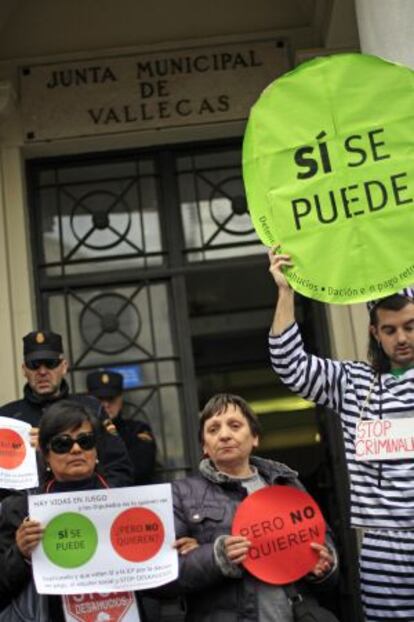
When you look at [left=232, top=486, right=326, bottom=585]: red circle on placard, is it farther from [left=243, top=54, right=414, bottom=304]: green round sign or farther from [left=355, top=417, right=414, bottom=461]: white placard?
[left=243, top=54, right=414, bottom=304]: green round sign

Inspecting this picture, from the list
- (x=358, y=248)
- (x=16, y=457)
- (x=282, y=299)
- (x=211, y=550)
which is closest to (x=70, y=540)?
(x=211, y=550)

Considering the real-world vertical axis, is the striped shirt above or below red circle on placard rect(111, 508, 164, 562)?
above

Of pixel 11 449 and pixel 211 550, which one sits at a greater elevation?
pixel 11 449

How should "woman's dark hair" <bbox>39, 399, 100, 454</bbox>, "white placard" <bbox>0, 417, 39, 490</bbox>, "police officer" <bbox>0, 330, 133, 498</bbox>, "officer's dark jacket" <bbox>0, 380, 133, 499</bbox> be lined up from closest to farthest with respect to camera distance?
"woman's dark hair" <bbox>39, 399, 100, 454</bbox>, "white placard" <bbox>0, 417, 39, 490</bbox>, "officer's dark jacket" <bbox>0, 380, 133, 499</bbox>, "police officer" <bbox>0, 330, 133, 498</bbox>

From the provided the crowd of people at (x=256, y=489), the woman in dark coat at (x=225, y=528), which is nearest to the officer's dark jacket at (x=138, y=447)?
the crowd of people at (x=256, y=489)

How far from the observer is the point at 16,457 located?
4.39m

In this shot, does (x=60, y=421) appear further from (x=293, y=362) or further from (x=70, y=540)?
(x=293, y=362)

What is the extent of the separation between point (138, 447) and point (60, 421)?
2.53m

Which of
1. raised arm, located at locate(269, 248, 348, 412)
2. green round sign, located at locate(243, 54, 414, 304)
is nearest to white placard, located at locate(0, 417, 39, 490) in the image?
raised arm, located at locate(269, 248, 348, 412)

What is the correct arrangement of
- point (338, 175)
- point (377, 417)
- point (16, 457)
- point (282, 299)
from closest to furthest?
1. point (377, 417)
2. point (282, 299)
3. point (338, 175)
4. point (16, 457)

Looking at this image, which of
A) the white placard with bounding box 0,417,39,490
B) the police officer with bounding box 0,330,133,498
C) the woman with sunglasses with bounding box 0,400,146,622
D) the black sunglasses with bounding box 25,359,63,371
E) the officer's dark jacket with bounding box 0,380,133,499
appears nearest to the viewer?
the woman with sunglasses with bounding box 0,400,146,622

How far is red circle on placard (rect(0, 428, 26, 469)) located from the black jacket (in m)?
0.74

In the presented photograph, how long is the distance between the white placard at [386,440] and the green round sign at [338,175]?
0.50 m

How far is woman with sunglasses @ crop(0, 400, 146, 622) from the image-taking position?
12.4 ft
